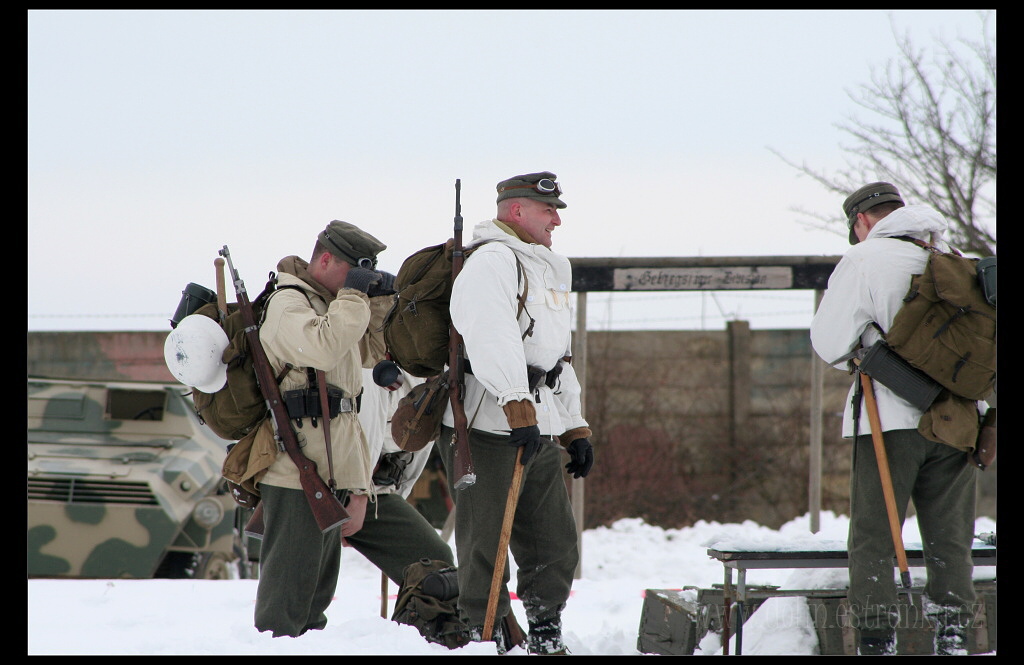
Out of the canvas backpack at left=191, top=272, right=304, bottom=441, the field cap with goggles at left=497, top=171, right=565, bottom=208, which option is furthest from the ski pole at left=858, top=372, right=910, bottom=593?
the canvas backpack at left=191, top=272, right=304, bottom=441

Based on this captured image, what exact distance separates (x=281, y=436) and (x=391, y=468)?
0.96 meters

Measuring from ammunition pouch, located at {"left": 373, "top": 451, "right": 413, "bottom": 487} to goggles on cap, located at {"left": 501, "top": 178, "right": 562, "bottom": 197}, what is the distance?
4.98ft

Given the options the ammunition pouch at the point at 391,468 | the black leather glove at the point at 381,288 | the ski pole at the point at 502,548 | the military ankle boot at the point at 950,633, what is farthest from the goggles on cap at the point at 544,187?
the military ankle boot at the point at 950,633

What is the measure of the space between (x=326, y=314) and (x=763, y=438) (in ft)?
29.7

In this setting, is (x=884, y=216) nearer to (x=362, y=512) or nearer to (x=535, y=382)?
(x=535, y=382)

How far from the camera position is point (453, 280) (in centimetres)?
366

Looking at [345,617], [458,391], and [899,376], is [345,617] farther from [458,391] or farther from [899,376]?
[899,376]

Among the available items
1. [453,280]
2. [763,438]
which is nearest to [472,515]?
[453,280]

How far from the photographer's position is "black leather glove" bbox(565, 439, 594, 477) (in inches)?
152

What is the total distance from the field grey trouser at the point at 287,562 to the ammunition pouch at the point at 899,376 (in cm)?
221

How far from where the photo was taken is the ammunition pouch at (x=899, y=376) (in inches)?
139

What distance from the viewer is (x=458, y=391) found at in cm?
362

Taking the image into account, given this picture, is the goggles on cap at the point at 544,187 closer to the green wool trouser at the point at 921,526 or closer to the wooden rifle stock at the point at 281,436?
the wooden rifle stock at the point at 281,436

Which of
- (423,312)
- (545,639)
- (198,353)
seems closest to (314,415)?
(198,353)
